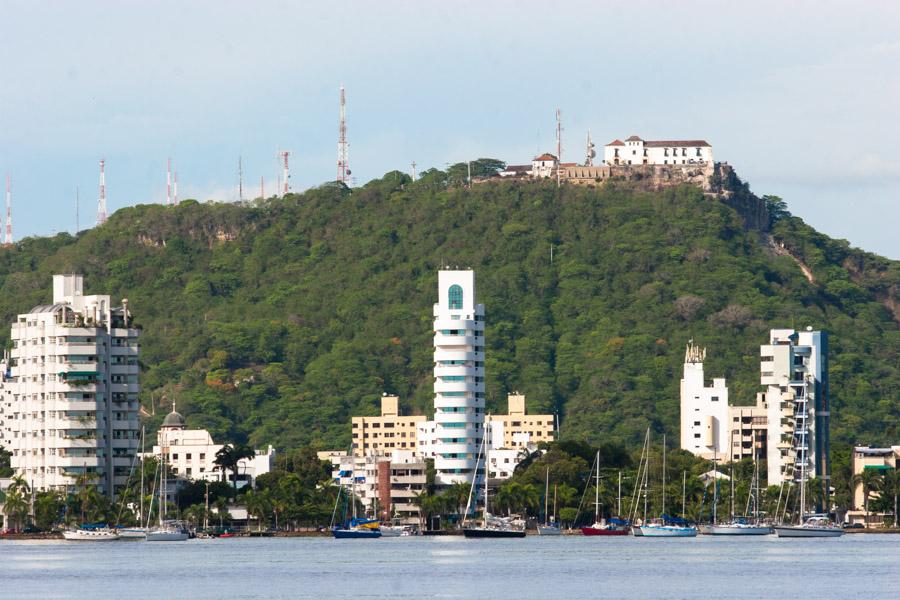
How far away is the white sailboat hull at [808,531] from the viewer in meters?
178

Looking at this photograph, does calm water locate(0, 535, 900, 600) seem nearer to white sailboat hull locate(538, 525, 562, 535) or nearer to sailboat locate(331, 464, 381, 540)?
sailboat locate(331, 464, 381, 540)

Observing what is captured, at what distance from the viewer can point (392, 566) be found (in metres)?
140

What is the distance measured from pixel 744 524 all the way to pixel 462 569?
59.1 m

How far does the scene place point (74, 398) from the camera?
189 metres

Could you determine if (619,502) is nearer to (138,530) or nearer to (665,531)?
(665,531)

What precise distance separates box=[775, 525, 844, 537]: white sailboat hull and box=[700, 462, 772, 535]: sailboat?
14.8 ft

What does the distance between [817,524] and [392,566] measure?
56.3m

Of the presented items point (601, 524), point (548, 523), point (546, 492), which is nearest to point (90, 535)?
point (546, 492)

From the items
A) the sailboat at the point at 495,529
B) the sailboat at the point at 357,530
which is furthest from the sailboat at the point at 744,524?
the sailboat at the point at 357,530

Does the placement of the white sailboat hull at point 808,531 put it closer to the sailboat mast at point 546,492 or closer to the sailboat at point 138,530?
the sailboat mast at point 546,492

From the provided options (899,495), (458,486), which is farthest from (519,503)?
(899,495)

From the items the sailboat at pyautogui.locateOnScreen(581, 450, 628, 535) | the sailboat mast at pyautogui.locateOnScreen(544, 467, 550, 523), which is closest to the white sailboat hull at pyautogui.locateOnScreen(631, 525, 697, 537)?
the sailboat at pyautogui.locateOnScreen(581, 450, 628, 535)

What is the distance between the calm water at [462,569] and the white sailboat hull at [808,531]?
1.00 metres

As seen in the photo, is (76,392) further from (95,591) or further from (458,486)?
(95,591)
